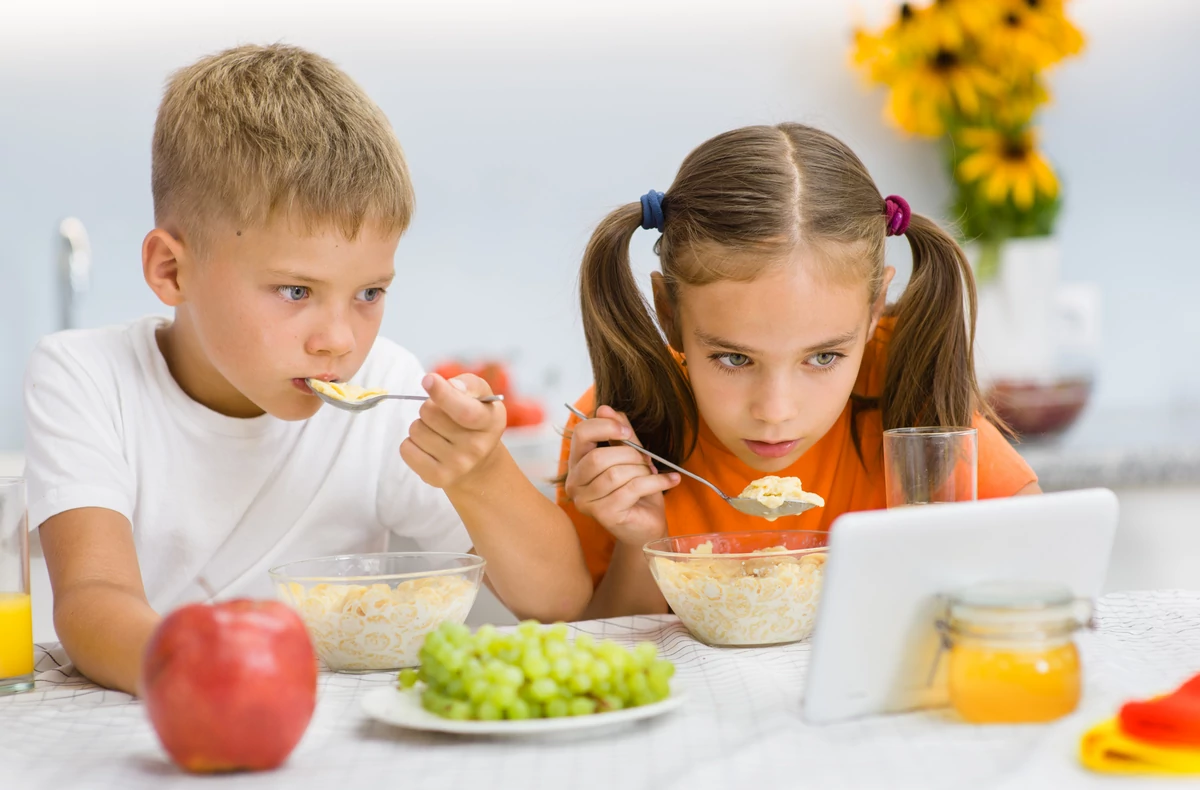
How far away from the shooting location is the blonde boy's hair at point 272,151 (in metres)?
1.19

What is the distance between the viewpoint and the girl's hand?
1.23 m

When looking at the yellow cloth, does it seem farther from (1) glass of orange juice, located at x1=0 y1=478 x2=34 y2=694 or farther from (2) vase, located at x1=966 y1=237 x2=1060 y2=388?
(2) vase, located at x1=966 y1=237 x2=1060 y2=388

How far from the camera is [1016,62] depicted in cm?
237

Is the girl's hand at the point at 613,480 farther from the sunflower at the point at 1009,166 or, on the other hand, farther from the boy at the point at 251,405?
the sunflower at the point at 1009,166

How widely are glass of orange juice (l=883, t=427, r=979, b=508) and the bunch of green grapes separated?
34 cm

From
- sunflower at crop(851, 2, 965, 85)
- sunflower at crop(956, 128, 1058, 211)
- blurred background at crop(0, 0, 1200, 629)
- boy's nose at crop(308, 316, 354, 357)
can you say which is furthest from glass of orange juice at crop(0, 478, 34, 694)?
sunflower at crop(956, 128, 1058, 211)

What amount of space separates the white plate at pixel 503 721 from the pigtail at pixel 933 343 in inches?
27.5

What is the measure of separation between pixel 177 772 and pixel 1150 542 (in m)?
1.97

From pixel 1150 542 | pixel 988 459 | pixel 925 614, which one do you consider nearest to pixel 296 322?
pixel 925 614

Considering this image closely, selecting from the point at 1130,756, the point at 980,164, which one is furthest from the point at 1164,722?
the point at 980,164

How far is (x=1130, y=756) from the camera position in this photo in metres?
0.67

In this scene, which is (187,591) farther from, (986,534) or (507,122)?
(507,122)

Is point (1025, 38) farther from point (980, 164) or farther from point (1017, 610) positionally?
point (1017, 610)

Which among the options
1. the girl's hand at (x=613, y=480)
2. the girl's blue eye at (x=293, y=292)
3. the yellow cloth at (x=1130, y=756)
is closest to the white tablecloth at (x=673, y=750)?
the yellow cloth at (x=1130, y=756)
